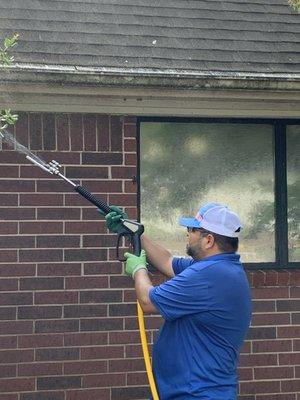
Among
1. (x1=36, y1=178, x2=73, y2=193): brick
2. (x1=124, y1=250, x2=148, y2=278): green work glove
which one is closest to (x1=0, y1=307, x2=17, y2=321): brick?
(x1=36, y1=178, x2=73, y2=193): brick

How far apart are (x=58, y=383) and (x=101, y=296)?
0.71 m

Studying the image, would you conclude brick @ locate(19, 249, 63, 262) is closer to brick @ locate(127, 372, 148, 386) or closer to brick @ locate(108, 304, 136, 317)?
brick @ locate(108, 304, 136, 317)

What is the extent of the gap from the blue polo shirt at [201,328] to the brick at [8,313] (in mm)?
1893

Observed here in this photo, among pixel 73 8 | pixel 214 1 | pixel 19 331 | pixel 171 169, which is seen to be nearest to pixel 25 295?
pixel 19 331

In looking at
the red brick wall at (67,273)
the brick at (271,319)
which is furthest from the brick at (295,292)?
the red brick wall at (67,273)

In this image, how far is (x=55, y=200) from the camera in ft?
17.8

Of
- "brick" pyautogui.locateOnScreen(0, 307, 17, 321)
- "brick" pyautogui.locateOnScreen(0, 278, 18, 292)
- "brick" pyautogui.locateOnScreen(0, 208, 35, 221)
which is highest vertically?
"brick" pyautogui.locateOnScreen(0, 208, 35, 221)

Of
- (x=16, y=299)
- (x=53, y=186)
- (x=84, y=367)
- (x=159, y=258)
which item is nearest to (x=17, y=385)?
(x=84, y=367)

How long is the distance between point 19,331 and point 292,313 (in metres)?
2.12

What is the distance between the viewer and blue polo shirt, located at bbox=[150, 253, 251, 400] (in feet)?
11.6

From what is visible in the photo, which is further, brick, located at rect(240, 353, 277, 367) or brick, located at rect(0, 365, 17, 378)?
brick, located at rect(240, 353, 277, 367)

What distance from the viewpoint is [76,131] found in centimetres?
548

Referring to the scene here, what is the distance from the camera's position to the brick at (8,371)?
5270mm

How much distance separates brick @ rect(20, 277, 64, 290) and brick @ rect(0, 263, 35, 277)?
51 millimetres
